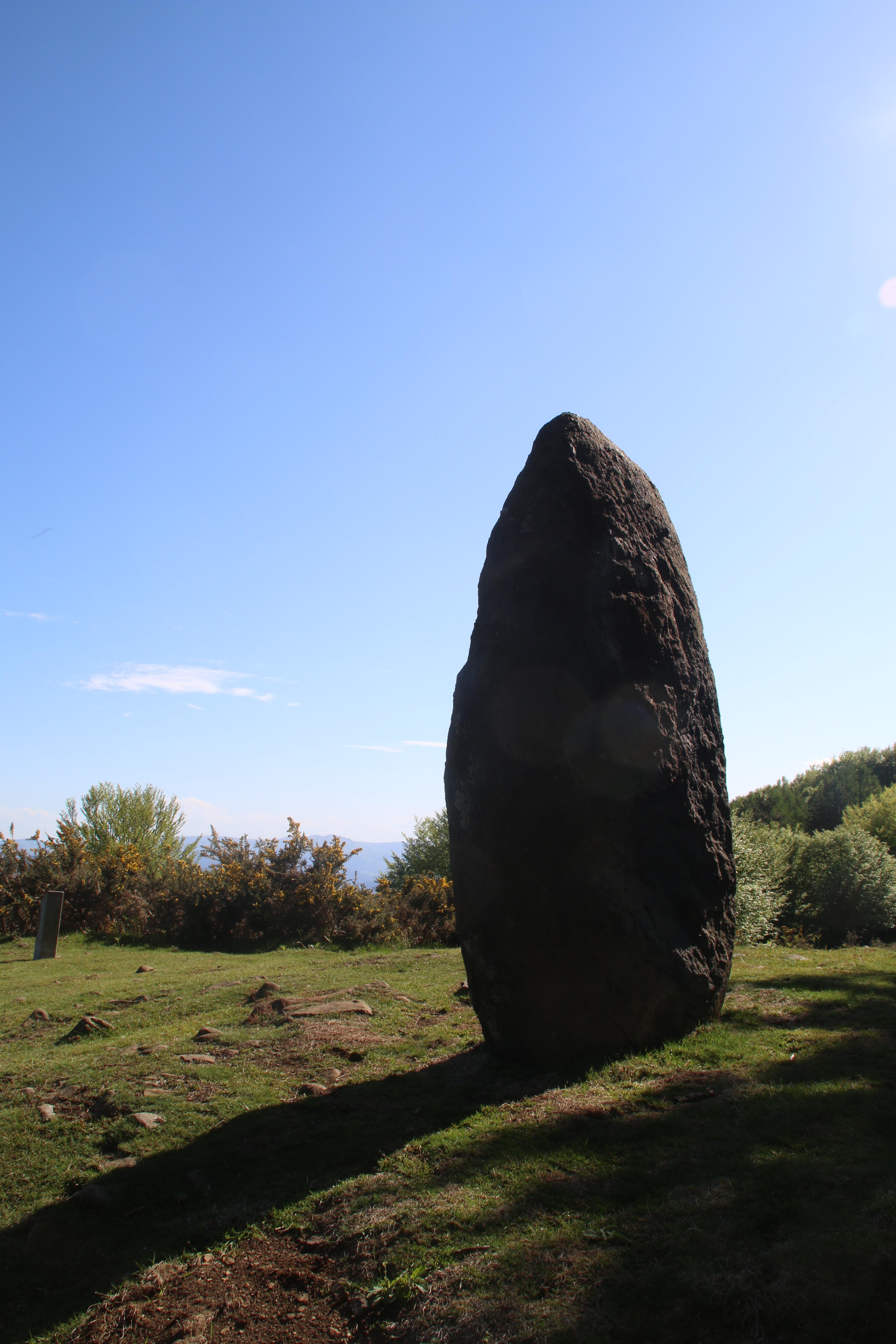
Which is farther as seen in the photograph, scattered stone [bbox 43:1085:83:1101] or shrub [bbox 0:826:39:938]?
shrub [bbox 0:826:39:938]

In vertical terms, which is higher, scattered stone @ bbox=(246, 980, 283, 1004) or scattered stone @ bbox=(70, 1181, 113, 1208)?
scattered stone @ bbox=(246, 980, 283, 1004)

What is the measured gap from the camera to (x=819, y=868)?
1889cm

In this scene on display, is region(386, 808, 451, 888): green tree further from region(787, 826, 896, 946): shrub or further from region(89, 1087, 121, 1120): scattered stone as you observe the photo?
region(89, 1087, 121, 1120): scattered stone

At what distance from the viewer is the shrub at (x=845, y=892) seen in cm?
1803

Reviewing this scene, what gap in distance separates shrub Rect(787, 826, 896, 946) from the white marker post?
51.4 ft

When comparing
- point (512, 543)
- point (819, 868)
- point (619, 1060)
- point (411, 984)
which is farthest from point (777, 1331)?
point (819, 868)

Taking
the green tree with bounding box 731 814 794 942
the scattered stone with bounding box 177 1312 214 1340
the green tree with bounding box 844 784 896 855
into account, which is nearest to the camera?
the scattered stone with bounding box 177 1312 214 1340

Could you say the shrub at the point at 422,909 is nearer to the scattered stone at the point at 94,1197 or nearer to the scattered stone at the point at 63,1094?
the scattered stone at the point at 63,1094

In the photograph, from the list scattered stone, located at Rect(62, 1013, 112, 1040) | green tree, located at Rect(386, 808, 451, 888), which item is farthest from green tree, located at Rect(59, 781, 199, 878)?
scattered stone, located at Rect(62, 1013, 112, 1040)

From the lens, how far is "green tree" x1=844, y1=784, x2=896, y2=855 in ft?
88.0

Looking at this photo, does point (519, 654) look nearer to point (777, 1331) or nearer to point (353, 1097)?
point (353, 1097)

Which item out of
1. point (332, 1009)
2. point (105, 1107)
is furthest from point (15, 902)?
point (105, 1107)

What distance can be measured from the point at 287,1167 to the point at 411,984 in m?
4.96

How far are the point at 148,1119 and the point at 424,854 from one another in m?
22.8
